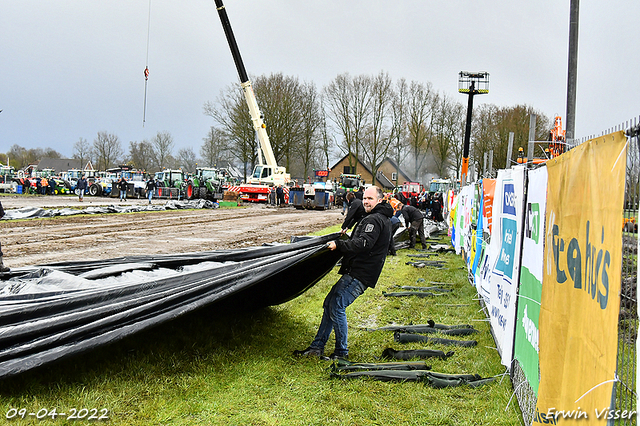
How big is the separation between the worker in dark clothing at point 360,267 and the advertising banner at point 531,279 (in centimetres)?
137

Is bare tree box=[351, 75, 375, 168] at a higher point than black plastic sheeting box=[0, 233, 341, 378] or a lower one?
higher

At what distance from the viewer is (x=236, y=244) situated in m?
13.6

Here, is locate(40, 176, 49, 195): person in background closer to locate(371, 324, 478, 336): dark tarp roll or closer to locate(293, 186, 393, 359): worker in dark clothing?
locate(371, 324, 478, 336): dark tarp roll

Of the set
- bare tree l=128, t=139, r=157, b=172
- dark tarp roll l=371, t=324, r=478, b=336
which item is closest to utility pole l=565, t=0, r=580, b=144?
dark tarp roll l=371, t=324, r=478, b=336

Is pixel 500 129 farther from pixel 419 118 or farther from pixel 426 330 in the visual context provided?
pixel 426 330

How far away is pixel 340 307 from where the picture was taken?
512cm

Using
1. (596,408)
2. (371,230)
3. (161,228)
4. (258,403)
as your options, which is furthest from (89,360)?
(161,228)

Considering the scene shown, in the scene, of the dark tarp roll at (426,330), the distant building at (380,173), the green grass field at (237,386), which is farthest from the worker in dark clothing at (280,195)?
the distant building at (380,173)

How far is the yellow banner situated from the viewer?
2.16 m

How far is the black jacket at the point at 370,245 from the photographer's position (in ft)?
16.2

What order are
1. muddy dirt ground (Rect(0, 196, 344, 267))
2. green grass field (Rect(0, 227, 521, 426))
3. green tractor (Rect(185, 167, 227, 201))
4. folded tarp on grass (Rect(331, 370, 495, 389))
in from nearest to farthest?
1. green grass field (Rect(0, 227, 521, 426))
2. folded tarp on grass (Rect(331, 370, 495, 389))
3. muddy dirt ground (Rect(0, 196, 344, 267))
4. green tractor (Rect(185, 167, 227, 201))

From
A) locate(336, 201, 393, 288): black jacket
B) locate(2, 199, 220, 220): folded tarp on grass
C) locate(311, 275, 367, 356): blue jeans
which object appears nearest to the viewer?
locate(336, 201, 393, 288): black jacket

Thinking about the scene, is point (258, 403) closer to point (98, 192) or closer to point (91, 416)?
point (91, 416)

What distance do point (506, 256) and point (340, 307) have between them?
1.79m
